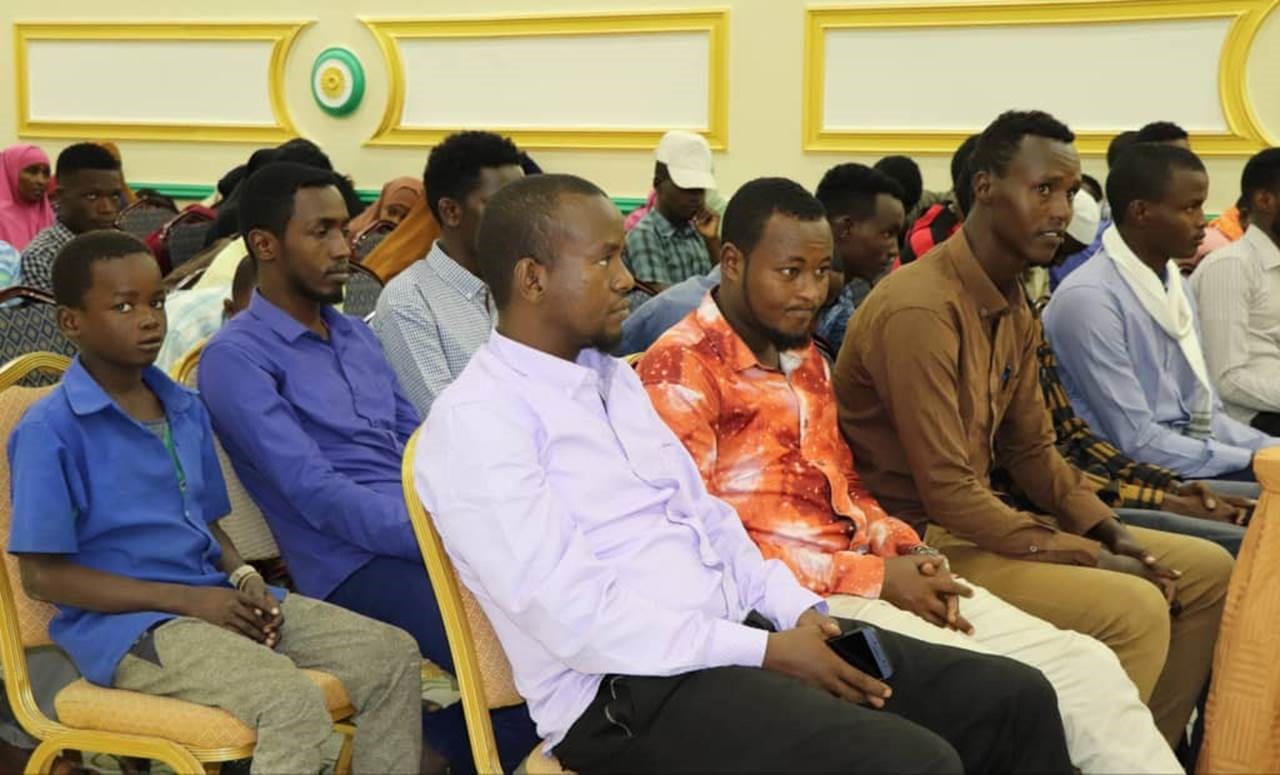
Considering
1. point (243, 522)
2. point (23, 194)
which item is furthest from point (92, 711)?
point (23, 194)

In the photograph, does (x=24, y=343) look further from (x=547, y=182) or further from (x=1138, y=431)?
(x=1138, y=431)

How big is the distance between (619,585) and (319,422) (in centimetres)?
94

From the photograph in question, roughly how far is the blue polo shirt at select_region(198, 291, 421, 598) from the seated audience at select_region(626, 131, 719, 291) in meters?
2.31

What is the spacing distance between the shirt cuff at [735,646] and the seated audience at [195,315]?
6.11ft

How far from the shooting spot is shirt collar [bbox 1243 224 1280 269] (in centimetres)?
361

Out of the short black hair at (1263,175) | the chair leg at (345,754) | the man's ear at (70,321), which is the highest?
the short black hair at (1263,175)

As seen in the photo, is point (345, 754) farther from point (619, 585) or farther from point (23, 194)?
point (23, 194)

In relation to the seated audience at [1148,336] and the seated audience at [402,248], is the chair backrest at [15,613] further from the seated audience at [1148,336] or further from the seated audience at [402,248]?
the seated audience at [1148,336]

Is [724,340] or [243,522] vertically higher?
[724,340]

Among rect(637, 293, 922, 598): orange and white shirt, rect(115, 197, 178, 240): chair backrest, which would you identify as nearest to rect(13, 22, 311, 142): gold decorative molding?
rect(115, 197, 178, 240): chair backrest

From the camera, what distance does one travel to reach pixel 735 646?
186 cm

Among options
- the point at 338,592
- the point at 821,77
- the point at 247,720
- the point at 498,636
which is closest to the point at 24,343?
the point at 338,592

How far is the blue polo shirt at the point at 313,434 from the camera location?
7.93 feet

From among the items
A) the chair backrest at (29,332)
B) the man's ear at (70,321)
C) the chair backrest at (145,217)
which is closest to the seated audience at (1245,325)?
the man's ear at (70,321)
